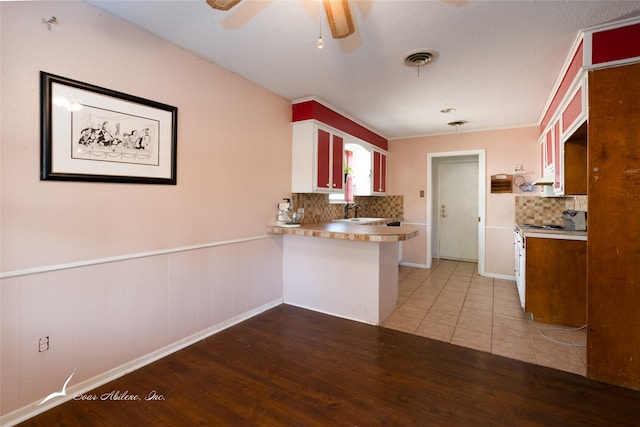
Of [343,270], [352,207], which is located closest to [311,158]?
[343,270]

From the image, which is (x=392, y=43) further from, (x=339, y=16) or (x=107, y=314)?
(x=107, y=314)

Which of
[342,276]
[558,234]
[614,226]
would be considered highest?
[614,226]

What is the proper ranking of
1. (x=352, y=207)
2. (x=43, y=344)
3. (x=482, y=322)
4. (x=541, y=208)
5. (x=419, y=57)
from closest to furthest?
(x=43, y=344) → (x=419, y=57) → (x=482, y=322) → (x=541, y=208) → (x=352, y=207)

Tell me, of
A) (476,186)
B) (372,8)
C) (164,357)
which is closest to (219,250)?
(164,357)

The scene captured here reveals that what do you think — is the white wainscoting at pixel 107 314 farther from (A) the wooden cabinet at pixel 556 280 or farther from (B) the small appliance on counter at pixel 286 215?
(A) the wooden cabinet at pixel 556 280

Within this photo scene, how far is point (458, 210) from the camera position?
5840 millimetres

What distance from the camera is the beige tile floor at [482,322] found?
2285mm

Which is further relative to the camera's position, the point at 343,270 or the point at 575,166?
the point at 343,270

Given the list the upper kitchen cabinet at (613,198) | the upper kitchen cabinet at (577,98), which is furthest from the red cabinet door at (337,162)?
the upper kitchen cabinet at (613,198)

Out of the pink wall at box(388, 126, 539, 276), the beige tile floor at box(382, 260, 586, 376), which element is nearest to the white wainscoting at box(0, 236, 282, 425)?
the beige tile floor at box(382, 260, 586, 376)

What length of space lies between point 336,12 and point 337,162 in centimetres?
240

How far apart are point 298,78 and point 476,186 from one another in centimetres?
440

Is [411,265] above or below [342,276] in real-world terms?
below

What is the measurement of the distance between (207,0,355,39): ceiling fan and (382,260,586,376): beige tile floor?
245 cm
